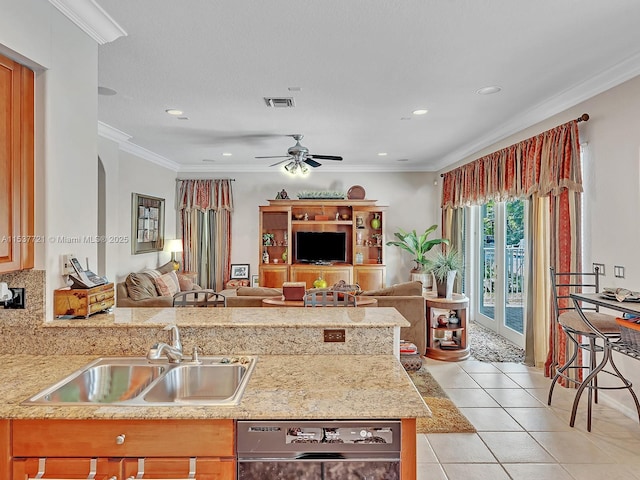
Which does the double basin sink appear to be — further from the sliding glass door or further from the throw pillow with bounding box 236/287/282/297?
the sliding glass door

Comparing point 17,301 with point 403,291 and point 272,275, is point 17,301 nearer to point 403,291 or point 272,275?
point 403,291

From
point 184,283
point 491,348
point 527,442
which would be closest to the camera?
point 527,442

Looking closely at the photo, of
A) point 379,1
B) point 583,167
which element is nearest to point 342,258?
point 583,167

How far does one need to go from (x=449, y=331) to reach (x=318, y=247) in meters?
3.28

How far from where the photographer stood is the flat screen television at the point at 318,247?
7777 mm

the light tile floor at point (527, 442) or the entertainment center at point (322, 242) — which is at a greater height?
the entertainment center at point (322, 242)

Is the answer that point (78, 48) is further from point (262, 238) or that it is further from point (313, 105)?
point (262, 238)

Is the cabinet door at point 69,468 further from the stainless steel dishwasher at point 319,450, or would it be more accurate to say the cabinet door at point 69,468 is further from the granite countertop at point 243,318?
the granite countertop at point 243,318

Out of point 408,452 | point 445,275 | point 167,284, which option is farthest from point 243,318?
point 167,284

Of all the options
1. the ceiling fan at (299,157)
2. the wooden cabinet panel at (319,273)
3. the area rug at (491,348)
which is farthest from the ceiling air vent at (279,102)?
the wooden cabinet panel at (319,273)

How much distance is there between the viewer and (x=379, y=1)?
2.30m

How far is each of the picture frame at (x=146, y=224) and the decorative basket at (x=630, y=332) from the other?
567 centimetres

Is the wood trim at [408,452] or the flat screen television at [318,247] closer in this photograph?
the wood trim at [408,452]

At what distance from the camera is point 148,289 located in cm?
529
